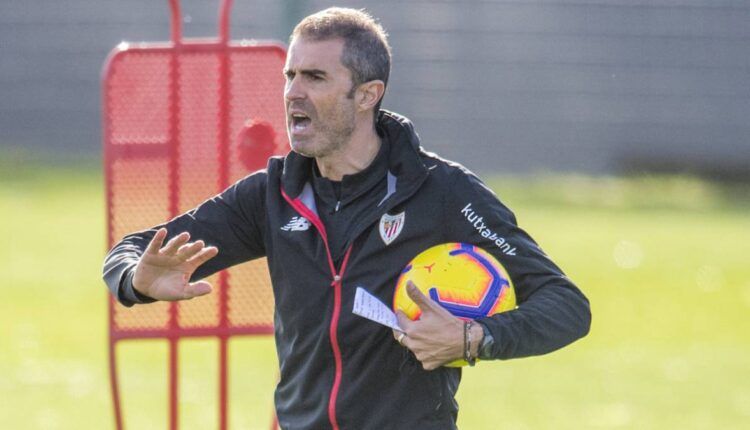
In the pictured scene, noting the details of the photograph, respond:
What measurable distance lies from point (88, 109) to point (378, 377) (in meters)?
17.7

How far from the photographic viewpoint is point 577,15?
2150cm

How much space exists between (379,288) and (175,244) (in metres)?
0.62

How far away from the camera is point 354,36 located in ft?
15.6

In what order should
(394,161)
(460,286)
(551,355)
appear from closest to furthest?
(460,286), (394,161), (551,355)

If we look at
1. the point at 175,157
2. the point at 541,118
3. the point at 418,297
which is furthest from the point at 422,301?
the point at 541,118

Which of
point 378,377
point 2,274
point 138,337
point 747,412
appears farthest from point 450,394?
point 2,274

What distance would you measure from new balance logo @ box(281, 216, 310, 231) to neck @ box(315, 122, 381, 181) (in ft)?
0.58

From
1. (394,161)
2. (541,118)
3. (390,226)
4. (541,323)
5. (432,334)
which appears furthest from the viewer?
(541,118)

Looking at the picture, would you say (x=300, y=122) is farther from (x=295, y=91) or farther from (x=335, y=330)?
(x=335, y=330)

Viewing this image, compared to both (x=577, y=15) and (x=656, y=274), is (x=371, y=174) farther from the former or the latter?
(x=577, y=15)

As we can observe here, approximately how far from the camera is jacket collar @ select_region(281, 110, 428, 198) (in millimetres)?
4617

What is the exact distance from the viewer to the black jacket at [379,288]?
4.50 metres

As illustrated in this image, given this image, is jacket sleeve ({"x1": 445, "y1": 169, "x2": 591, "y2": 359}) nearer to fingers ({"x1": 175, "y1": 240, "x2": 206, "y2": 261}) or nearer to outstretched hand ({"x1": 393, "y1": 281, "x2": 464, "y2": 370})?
outstretched hand ({"x1": 393, "y1": 281, "x2": 464, "y2": 370})

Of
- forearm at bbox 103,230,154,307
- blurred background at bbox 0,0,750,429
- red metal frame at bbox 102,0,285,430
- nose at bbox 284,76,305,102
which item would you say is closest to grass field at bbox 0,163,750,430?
blurred background at bbox 0,0,750,429
